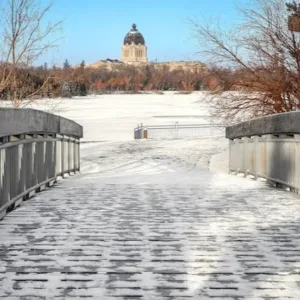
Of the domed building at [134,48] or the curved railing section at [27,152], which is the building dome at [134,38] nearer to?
the domed building at [134,48]

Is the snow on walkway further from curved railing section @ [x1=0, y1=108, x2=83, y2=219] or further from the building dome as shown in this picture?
the building dome

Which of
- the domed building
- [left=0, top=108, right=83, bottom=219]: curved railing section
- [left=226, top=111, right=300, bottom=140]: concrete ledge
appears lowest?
[left=0, top=108, right=83, bottom=219]: curved railing section

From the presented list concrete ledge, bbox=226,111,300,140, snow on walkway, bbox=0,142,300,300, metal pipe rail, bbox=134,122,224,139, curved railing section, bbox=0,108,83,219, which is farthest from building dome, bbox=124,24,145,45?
snow on walkway, bbox=0,142,300,300

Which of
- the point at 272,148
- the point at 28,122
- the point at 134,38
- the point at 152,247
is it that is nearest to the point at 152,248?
the point at 152,247

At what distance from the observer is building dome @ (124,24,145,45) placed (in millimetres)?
179625

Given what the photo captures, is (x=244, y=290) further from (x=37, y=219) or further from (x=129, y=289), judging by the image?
(x=37, y=219)

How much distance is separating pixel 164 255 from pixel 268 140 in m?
4.47

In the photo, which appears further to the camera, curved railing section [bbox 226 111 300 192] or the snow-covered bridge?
curved railing section [bbox 226 111 300 192]

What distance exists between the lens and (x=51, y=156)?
7797mm

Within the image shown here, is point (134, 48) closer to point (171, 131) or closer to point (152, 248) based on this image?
point (171, 131)

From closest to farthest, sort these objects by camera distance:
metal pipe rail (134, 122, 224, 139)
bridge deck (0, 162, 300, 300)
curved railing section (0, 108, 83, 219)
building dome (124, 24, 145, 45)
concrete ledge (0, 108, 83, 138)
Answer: bridge deck (0, 162, 300, 300), concrete ledge (0, 108, 83, 138), curved railing section (0, 108, 83, 219), metal pipe rail (134, 122, 224, 139), building dome (124, 24, 145, 45)

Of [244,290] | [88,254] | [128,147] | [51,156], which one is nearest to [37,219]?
[88,254]

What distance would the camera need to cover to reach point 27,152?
238 inches

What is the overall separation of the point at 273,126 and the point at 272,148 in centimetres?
46
